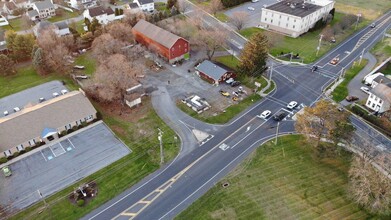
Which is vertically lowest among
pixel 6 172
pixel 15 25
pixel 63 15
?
pixel 6 172

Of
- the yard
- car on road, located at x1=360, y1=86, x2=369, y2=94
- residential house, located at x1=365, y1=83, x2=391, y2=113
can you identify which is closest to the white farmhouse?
car on road, located at x1=360, y1=86, x2=369, y2=94

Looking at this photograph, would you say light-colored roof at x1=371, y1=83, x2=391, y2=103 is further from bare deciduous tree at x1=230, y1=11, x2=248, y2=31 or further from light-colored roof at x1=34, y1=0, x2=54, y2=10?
light-colored roof at x1=34, y1=0, x2=54, y2=10

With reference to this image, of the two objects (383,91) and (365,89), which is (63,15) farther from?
(383,91)

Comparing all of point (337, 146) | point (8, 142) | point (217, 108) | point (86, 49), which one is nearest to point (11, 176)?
point (8, 142)

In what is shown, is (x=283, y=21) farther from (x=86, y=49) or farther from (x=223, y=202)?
(x=223, y=202)

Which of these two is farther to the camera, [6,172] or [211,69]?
[211,69]

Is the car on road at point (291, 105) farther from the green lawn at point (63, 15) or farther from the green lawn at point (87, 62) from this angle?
the green lawn at point (63, 15)

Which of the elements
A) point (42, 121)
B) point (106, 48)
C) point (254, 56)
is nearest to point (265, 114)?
point (254, 56)
